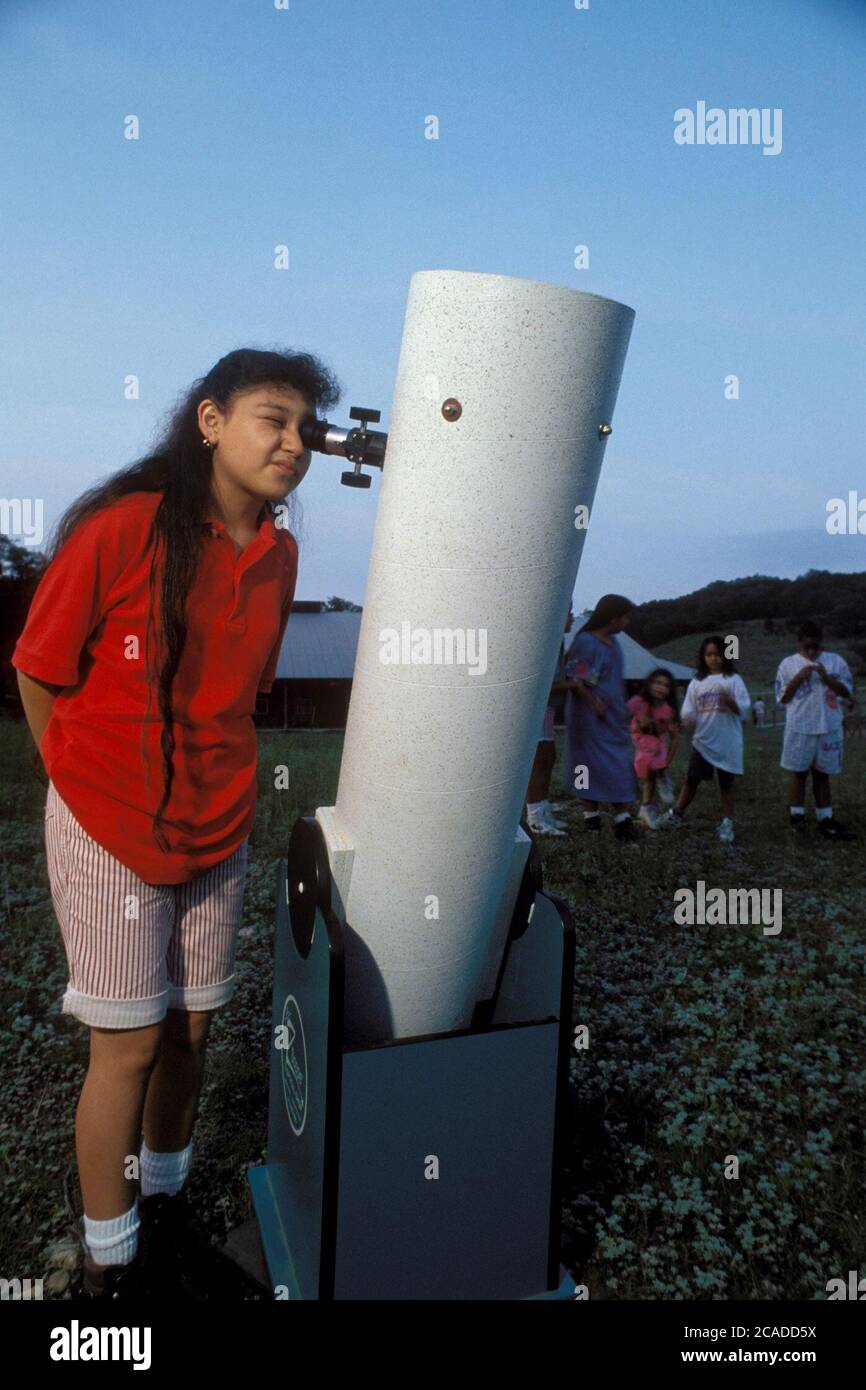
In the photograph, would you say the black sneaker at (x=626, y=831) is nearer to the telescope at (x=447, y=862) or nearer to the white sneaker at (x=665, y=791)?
the white sneaker at (x=665, y=791)

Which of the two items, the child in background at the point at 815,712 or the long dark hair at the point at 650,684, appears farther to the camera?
the long dark hair at the point at 650,684

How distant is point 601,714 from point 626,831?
74 centimetres

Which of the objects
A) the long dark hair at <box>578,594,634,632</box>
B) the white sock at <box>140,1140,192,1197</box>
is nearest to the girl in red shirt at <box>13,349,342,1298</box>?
the white sock at <box>140,1140,192,1197</box>

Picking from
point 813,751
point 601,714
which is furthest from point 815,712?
point 601,714

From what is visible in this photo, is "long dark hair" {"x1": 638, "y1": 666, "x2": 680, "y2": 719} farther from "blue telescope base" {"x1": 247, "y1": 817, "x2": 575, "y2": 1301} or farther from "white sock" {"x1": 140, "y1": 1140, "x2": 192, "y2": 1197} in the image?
"white sock" {"x1": 140, "y1": 1140, "x2": 192, "y2": 1197}

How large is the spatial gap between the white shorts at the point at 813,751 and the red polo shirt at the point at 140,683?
5.09 metres

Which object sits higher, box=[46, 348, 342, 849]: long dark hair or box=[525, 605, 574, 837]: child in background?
box=[46, 348, 342, 849]: long dark hair

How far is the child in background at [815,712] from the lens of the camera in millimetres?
5980

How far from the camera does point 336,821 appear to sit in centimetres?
157

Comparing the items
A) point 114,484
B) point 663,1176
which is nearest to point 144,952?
point 114,484

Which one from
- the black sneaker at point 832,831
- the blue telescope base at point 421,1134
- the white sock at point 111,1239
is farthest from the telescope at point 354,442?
the black sneaker at point 832,831

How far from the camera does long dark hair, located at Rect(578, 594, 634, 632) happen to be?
5.58m
